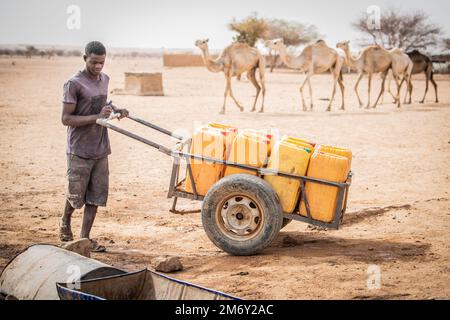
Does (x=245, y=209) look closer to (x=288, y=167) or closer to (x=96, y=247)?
(x=288, y=167)

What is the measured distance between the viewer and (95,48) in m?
5.75

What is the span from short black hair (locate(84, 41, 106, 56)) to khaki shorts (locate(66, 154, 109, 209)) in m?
1.02

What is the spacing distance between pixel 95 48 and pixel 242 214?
6.84 ft

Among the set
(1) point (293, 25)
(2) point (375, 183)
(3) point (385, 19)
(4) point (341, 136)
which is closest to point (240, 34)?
(3) point (385, 19)

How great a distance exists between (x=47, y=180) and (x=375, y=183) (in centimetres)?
504

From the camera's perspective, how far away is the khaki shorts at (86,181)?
234 inches

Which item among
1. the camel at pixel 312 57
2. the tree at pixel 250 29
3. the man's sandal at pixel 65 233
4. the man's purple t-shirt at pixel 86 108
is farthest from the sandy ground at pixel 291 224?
the tree at pixel 250 29

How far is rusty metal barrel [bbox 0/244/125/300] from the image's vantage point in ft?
14.0

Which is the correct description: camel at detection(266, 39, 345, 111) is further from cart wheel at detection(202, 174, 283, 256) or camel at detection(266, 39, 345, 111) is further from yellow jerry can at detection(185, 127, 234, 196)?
cart wheel at detection(202, 174, 283, 256)

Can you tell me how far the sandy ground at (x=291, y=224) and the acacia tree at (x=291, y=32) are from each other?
55.4 metres

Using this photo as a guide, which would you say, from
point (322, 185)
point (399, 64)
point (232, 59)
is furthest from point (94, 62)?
point (399, 64)

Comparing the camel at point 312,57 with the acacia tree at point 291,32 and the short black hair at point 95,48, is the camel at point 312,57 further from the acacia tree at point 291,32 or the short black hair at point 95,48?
the acacia tree at point 291,32

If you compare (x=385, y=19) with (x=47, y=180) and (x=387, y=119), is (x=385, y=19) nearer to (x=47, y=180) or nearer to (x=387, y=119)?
(x=387, y=119)
